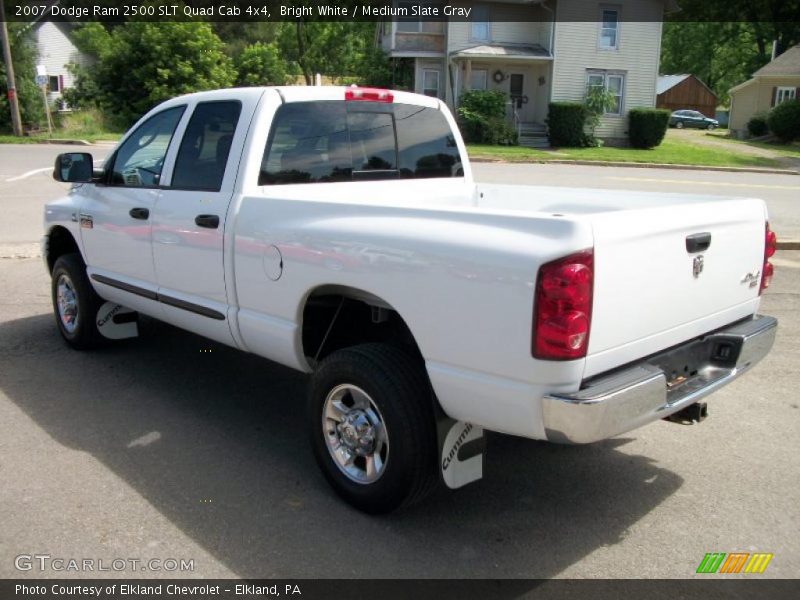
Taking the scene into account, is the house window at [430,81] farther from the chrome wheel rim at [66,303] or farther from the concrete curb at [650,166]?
the chrome wheel rim at [66,303]

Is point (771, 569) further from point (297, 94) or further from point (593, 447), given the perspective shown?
point (297, 94)

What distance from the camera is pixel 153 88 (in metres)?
31.7

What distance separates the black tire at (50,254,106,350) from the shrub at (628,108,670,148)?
29926 mm

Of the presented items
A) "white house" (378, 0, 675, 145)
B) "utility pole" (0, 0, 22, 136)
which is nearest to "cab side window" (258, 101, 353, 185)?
"utility pole" (0, 0, 22, 136)

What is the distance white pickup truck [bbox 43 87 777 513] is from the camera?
2.89 m

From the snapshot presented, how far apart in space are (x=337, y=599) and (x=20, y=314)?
17.9 ft

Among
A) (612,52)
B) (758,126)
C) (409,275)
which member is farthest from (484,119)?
(409,275)

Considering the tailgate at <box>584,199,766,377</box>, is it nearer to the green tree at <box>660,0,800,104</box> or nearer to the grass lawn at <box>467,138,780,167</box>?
the grass lawn at <box>467,138,780,167</box>

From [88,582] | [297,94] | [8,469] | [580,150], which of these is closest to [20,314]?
[8,469]

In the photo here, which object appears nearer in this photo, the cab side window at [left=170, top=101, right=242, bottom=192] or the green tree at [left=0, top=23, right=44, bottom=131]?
the cab side window at [left=170, top=101, right=242, bottom=192]

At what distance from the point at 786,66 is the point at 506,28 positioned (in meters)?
19.7

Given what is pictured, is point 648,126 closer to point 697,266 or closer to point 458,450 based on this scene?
point 697,266

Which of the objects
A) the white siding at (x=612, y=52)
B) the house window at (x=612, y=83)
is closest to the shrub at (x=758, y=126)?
the white siding at (x=612, y=52)

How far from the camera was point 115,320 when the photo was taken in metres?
6.00
